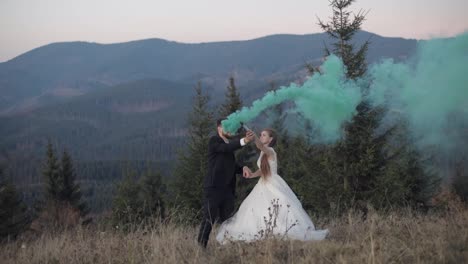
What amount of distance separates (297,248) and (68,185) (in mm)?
41856

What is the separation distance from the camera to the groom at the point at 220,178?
26.6 ft

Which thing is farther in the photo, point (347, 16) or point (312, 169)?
point (312, 169)

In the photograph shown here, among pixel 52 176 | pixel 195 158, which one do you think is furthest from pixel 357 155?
pixel 52 176

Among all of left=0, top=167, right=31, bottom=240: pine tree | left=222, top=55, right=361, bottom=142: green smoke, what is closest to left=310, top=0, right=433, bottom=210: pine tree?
left=222, top=55, right=361, bottom=142: green smoke

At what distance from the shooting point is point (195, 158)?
1126 inches

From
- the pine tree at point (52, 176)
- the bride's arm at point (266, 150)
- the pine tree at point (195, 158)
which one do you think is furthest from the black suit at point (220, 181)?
the pine tree at point (52, 176)

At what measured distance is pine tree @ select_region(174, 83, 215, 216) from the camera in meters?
27.7

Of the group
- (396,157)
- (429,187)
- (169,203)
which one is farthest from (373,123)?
(169,203)

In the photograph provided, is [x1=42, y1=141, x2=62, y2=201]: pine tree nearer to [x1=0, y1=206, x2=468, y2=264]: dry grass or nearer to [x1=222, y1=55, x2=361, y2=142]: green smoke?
[x1=0, y1=206, x2=468, y2=264]: dry grass

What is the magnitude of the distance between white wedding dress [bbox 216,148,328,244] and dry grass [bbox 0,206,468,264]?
49 cm

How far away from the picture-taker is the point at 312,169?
58.0 ft

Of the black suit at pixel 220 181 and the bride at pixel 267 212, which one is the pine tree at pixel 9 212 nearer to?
the bride at pixel 267 212

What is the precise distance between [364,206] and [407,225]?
8412 millimetres

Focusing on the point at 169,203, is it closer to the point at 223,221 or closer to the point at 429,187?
the point at 429,187
